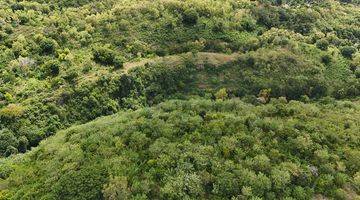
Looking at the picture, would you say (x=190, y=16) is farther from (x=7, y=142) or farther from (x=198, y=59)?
(x=7, y=142)

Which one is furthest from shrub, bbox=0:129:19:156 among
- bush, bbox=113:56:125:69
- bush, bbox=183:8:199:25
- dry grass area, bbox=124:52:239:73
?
bush, bbox=183:8:199:25

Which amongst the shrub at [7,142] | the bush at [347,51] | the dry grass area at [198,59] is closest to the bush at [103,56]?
the dry grass area at [198,59]

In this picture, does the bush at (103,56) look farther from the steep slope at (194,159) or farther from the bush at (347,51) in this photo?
the bush at (347,51)

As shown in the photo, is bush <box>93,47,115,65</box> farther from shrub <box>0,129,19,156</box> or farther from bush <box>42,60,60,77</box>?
shrub <box>0,129,19,156</box>

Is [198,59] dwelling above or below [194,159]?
below

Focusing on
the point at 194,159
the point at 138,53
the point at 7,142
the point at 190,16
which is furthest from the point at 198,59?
the point at 7,142

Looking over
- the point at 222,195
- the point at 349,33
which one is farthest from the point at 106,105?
the point at 349,33
